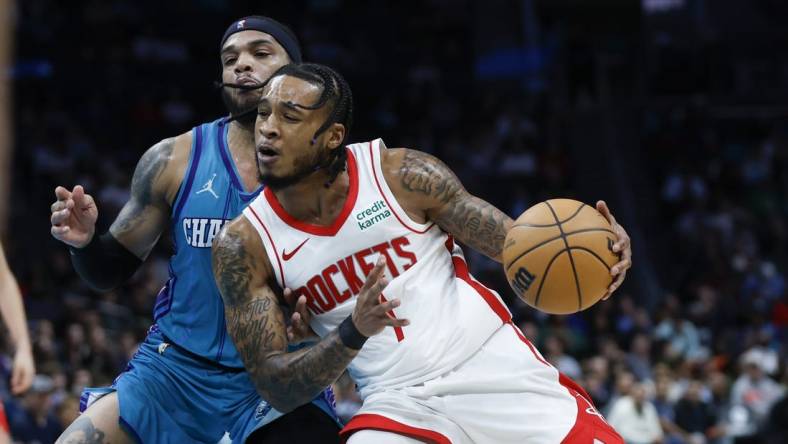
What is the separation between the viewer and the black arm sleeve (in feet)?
16.9

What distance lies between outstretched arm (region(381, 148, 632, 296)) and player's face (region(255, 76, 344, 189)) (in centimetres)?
33

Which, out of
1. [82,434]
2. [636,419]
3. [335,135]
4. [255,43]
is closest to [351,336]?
[335,135]

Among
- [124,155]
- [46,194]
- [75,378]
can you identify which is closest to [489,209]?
[75,378]

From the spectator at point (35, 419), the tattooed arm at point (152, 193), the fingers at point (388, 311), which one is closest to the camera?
the fingers at point (388, 311)

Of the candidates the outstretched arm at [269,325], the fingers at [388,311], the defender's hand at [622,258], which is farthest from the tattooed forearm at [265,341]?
the defender's hand at [622,258]

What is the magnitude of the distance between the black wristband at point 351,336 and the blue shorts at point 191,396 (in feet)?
2.67

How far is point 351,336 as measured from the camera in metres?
4.16

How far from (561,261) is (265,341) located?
45.7 inches

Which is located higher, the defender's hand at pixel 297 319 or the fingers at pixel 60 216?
the fingers at pixel 60 216

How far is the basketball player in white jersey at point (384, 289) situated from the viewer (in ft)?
14.4

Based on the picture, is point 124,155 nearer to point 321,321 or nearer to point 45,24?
point 45,24

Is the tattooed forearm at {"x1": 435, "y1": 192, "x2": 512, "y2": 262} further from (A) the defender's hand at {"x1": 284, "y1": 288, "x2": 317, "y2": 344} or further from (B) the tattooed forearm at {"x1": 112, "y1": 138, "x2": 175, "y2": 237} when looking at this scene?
(B) the tattooed forearm at {"x1": 112, "y1": 138, "x2": 175, "y2": 237}

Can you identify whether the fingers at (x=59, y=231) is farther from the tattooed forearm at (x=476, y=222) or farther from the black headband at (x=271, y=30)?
the tattooed forearm at (x=476, y=222)

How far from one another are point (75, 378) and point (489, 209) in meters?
8.62
